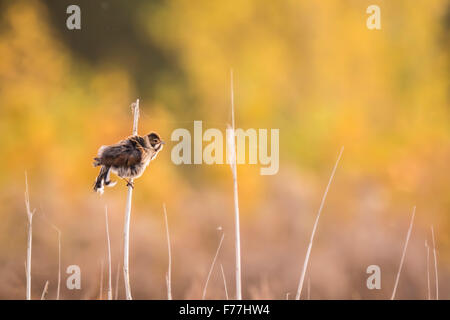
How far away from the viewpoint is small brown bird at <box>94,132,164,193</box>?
4.23 ft

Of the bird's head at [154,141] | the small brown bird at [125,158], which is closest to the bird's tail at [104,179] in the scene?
the small brown bird at [125,158]

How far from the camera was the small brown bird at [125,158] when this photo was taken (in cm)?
129

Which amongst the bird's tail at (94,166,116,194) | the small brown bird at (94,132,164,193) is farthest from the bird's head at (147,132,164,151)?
the bird's tail at (94,166,116,194)

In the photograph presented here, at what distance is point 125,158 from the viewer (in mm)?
1288

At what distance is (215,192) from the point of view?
2197 mm

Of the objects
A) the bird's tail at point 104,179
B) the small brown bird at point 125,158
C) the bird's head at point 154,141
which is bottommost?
the bird's tail at point 104,179

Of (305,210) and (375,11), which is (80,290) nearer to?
(305,210)

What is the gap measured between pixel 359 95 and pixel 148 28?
119 cm

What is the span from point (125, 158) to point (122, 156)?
11mm

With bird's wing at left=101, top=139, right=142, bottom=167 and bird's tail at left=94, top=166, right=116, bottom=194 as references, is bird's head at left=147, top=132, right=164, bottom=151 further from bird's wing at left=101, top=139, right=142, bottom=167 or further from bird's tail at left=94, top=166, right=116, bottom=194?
bird's tail at left=94, top=166, right=116, bottom=194

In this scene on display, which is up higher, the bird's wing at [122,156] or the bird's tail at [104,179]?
the bird's wing at [122,156]

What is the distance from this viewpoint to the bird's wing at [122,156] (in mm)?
1288

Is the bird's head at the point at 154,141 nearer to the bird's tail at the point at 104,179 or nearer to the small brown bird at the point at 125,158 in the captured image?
the small brown bird at the point at 125,158

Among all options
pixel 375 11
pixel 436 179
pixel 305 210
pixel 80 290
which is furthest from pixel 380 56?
pixel 80 290
